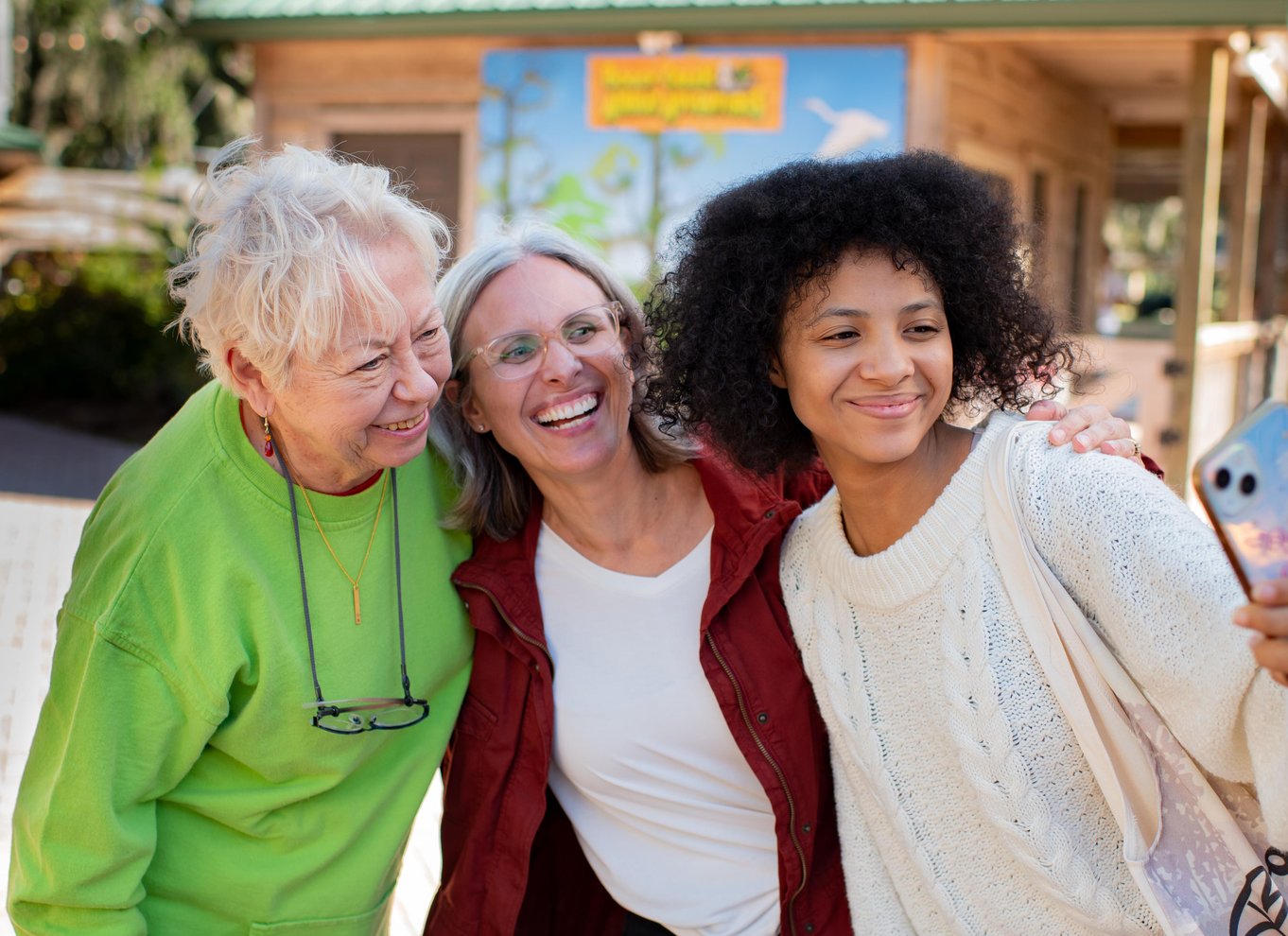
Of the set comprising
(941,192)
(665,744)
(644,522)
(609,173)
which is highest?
(609,173)

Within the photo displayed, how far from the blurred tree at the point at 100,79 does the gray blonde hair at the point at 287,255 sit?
2262cm

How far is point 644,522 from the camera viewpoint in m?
2.73

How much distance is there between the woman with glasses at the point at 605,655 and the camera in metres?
2.49

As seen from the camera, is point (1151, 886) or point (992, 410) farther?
point (992, 410)

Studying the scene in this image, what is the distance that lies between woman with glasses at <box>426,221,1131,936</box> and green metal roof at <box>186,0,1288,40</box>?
536 cm

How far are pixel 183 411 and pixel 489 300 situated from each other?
Result: 2.25 ft

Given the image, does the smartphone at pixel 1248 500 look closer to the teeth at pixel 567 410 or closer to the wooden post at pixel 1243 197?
the teeth at pixel 567 410

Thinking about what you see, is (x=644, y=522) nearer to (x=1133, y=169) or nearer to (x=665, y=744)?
(x=665, y=744)

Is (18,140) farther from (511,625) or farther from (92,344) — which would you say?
(511,625)

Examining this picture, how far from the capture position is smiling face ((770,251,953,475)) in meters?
2.10

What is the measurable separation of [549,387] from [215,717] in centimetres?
92

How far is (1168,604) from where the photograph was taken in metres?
1.76

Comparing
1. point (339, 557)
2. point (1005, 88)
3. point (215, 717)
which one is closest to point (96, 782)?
point (215, 717)

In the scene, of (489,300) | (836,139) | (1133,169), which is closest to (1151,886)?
(489,300)
